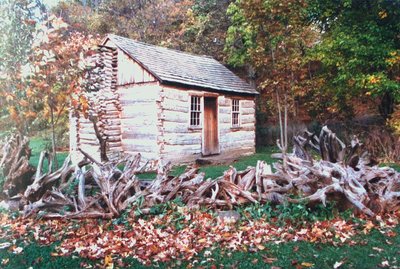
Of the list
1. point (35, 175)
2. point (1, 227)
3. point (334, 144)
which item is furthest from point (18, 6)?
point (334, 144)

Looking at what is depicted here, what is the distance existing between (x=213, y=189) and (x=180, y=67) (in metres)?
6.56

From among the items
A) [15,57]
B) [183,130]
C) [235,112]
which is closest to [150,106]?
[183,130]

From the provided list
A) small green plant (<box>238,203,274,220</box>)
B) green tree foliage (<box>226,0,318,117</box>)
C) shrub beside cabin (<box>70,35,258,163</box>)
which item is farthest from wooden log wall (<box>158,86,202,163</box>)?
small green plant (<box>238,203,274,220</box>)

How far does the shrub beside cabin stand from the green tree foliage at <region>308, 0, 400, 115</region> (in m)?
3.67

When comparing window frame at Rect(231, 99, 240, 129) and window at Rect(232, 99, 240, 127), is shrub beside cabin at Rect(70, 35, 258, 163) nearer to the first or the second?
→ window frame at Rect(231, 99, 240, 129)

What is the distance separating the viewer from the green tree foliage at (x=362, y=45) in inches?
362

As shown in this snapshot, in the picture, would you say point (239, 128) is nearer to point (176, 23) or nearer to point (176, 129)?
point (176, 129)

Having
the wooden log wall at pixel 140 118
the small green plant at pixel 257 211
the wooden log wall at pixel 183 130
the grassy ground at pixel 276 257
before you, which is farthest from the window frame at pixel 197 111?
the grassy ground at pixel 276 257

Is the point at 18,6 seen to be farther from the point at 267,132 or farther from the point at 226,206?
the point at 267,132

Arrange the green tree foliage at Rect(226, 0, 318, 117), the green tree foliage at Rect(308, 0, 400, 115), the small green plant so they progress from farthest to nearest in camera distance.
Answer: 1. the green tree foliage at Rect(226, 0, 318, 117)
2. the green tree foliage at Rect(308, 0, 400, 115)
3. the small green plant

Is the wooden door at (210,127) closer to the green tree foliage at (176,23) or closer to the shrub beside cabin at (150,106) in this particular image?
the shrub beside cabin at (150,106)

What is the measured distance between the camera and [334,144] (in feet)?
18.3

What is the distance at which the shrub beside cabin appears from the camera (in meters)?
9.27

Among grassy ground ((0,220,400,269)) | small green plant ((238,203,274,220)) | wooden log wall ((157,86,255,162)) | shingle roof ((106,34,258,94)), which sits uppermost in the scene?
shingle roof ((106,34,258,94))
